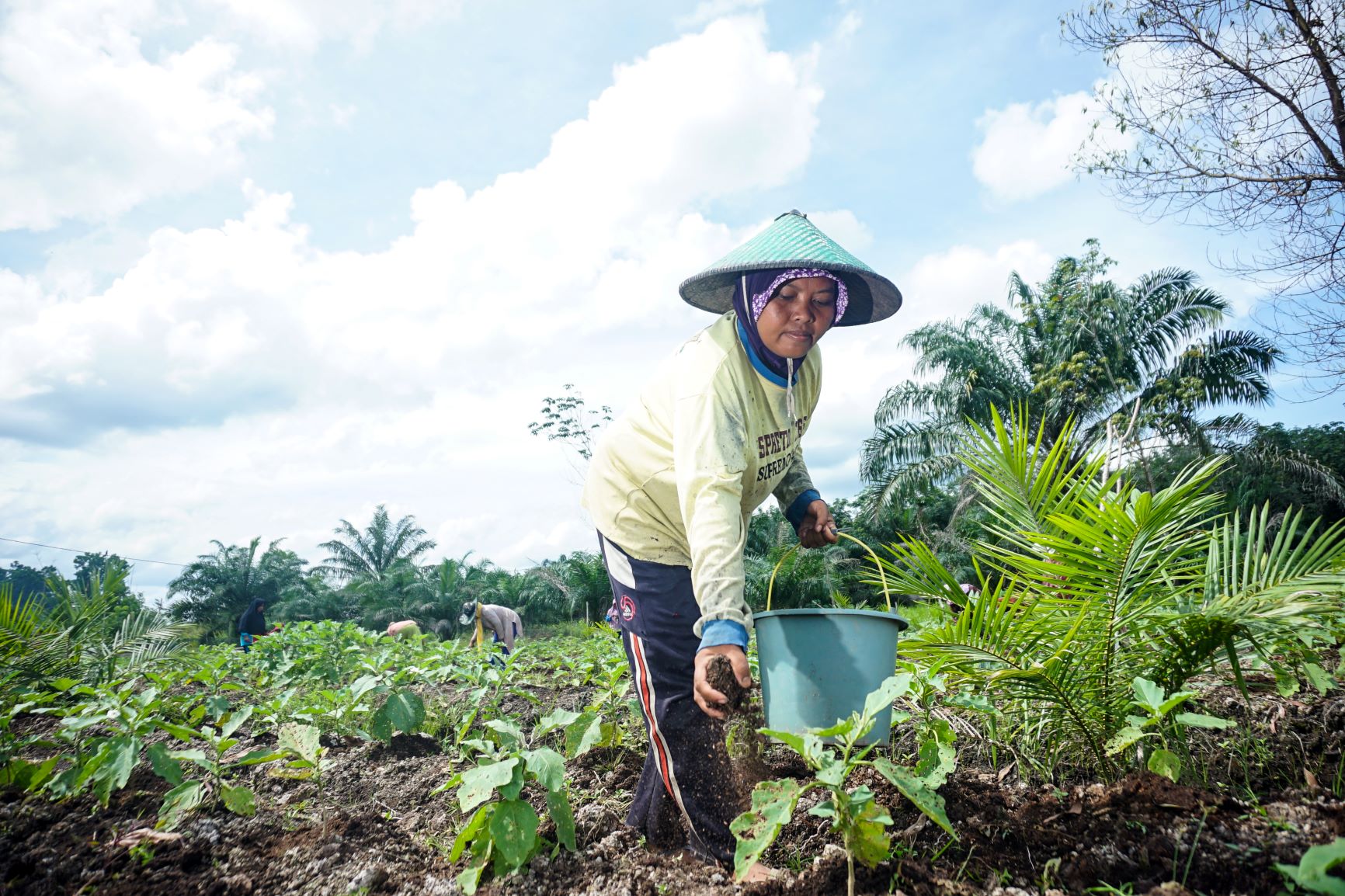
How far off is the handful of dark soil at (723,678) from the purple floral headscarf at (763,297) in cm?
89

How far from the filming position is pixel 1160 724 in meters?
1.99

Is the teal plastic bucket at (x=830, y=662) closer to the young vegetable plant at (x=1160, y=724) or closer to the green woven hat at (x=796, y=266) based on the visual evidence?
the young vegetable plant at (x=1160, y=724)

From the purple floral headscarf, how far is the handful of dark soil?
89cm

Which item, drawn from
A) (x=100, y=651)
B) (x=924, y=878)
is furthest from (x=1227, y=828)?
(x=100, y=651)

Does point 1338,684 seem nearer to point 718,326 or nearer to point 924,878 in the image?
point 924,878

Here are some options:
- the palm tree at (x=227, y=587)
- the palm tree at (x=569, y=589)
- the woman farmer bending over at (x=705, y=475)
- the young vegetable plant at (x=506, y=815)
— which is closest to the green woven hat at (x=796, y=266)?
the woman farmer bending over at (x=705, y=475)

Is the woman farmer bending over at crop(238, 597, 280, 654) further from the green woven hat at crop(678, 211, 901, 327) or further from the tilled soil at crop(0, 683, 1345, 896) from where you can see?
the green woven hat at crop(678, 211, 901, 327)

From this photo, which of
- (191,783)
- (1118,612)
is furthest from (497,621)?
(1118,612)

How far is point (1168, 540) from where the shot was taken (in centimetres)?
223

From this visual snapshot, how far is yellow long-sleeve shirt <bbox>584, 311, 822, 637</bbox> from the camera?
194cm

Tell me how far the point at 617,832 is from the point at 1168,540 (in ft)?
5.87

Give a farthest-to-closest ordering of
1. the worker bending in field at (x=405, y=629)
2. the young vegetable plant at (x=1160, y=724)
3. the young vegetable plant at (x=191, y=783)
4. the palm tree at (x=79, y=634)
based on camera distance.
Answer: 1. the worker bending in field at (x=405, y=629)
2. the palm tree at (x=79, y=634)
3. the young vegetable plant at (x=191, y=783)
4. the young vegetable plant at (x=1160, y=724)

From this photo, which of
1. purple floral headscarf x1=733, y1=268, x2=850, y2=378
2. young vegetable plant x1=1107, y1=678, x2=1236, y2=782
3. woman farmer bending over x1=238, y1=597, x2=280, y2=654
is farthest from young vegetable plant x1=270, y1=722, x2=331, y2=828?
woman farmer bending over x1=238, y1=597, x2=280, y2=654

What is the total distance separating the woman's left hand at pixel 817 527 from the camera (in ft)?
8.54
